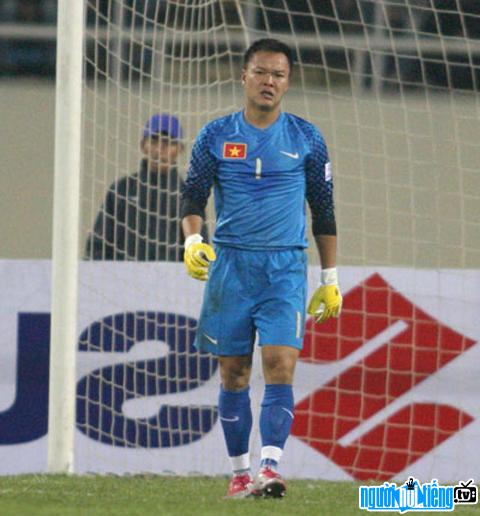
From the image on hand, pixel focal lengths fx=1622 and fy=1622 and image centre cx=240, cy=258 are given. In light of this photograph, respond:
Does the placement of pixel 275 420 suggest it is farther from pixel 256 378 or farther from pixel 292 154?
pixel 256 378

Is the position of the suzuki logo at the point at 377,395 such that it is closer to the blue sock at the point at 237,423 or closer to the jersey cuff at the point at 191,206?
the blue sock at the point at 237,423

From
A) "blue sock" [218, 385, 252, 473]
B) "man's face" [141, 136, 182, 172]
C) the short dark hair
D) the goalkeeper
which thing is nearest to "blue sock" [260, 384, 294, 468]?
the goalkeeper

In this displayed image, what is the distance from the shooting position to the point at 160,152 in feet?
31.2

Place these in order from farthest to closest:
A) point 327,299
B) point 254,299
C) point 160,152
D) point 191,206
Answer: point 160,152, point 327,299, point 191,206, point 254,299

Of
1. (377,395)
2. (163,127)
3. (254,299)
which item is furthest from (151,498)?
(163,127)

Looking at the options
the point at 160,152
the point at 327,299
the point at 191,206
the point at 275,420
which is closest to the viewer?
the point at 275,420

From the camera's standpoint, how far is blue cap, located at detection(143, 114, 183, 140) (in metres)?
9.51

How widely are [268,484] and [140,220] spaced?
296cm

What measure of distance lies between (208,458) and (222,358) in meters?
2.18

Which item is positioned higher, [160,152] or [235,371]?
[160,152]

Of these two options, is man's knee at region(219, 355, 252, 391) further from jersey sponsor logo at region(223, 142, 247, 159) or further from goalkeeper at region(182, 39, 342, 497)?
jersey sponsor logo at region(223, 142, 247, 159)

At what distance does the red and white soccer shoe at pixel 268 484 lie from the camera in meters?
6.92

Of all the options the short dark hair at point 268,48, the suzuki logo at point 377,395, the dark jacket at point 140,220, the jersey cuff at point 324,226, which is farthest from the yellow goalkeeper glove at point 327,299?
the dark jacket at point 140,220

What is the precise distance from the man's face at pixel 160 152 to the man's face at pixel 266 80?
93.2 inches
